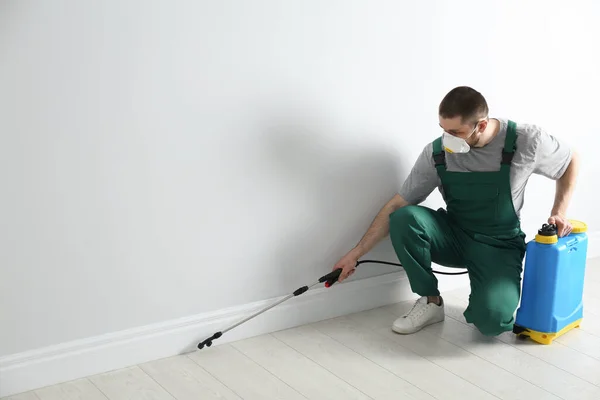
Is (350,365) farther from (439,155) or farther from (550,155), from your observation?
(550,155)

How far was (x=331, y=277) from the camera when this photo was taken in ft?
8.69

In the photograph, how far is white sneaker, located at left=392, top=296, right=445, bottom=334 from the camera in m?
2.69

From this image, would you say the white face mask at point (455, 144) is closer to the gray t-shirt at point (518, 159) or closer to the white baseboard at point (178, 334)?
the gray t-shirt at point (518, 159)

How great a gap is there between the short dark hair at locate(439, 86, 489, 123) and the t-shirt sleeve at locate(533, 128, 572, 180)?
26 cm

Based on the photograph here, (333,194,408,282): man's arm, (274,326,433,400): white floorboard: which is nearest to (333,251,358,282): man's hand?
(333,194,408,282): man's arm

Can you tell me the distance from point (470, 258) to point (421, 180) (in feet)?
1.13

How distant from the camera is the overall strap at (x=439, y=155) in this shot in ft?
8.80

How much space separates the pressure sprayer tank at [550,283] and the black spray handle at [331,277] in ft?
2.18

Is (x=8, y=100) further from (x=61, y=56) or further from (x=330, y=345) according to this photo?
(x=330, y=345)

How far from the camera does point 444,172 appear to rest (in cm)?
270

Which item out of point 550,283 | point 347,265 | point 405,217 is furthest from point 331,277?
point 550,283

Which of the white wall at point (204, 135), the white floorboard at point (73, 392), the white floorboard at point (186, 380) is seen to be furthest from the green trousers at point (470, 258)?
the white floorboard at point (73, 392)

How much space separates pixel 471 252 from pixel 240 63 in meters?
1.10

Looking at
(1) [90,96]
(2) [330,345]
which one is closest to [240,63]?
(1) [90,96]
